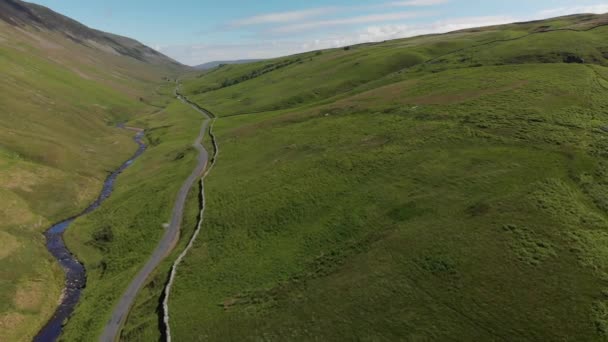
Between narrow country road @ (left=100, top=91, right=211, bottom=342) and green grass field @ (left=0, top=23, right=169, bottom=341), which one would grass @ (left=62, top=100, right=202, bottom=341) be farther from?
green grass field @ (left=0, top=23, right=169, bottom=341)

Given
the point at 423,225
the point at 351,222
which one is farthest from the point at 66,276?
the point at 423,225

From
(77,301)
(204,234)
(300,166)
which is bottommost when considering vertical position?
(77,301)

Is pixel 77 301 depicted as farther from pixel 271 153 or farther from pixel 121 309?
pixel 271 153

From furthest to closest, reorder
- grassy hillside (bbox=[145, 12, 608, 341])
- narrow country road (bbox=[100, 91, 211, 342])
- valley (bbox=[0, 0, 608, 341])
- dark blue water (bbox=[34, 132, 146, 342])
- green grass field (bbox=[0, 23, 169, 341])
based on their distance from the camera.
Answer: green grass field (bbox=[0, 23, 169, 341]), dark blue water (bbox=[34, 132, 146, 342]), narrow country road (bbox=[100, 91, 211, 342]), valley (bbox=[0, 0, 608, 341]), grassy hillside (bbox=[145, 12, 608, 341])

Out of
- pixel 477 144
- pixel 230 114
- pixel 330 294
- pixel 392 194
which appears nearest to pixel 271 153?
pixel 392 194

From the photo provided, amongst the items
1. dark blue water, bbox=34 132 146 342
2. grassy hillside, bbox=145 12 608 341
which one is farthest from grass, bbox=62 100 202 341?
grassy hillside, bbox=145 12 608 341

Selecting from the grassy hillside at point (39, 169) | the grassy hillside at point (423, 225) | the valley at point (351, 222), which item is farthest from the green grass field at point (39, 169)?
the grassy hillside at point (423, 225)
